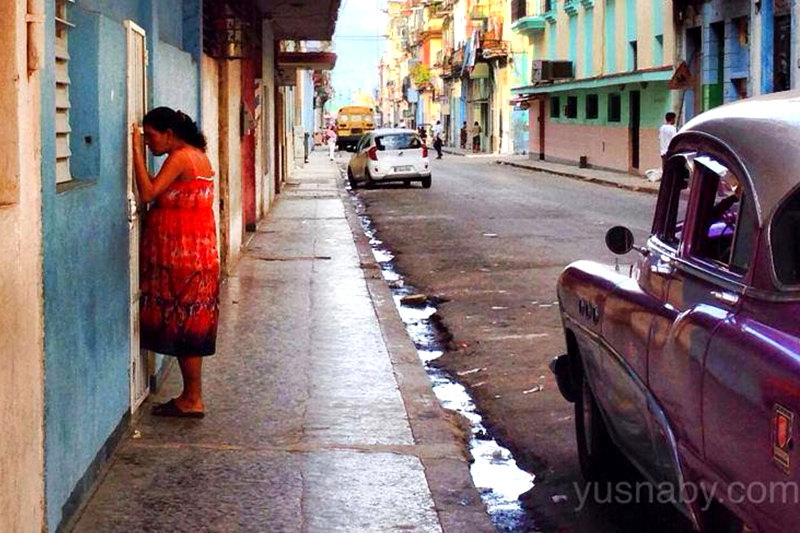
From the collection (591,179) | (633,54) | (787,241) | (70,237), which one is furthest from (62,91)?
(633,54)

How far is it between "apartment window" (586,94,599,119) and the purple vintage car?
135 feet

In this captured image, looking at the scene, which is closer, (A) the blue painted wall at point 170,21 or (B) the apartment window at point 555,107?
(A) the blue painted wall at point 170,21

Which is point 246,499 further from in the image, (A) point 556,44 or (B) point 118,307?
(A) point 556,44

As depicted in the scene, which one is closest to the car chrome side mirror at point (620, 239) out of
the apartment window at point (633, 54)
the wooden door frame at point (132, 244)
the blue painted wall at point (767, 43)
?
the wooden door frame at point (132, 244)

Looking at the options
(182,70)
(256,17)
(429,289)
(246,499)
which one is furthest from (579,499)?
(256,17)

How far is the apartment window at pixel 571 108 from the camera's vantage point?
49094mm

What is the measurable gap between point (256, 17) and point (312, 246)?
473cm

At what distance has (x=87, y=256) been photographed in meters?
5.73

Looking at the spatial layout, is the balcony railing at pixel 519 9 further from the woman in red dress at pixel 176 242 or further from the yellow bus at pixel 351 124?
the woman in red dress at pixel 176 242

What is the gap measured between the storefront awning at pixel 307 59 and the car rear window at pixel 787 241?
1053 inches

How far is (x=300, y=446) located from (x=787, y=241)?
11.8 ft

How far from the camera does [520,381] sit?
8.97 meters

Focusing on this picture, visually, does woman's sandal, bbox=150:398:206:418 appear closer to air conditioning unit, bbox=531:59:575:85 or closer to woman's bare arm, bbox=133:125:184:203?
woman's bare arm, bbox=133:125:184:203

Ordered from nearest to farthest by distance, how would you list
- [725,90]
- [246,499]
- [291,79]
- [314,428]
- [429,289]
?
[246,499] < [314,428] < [429,289] < [725,90] < [291,79]
